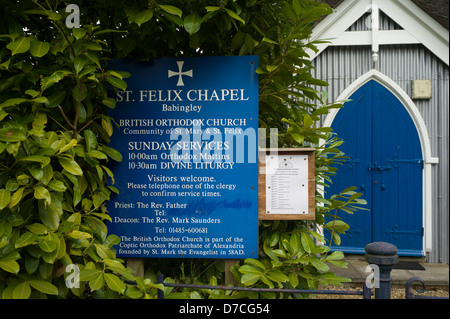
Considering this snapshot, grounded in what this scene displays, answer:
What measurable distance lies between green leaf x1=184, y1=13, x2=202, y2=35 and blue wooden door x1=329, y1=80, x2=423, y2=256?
4106mm

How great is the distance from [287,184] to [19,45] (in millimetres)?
1719

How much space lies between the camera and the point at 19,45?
190 cm

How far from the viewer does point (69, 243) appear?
201 centimetres

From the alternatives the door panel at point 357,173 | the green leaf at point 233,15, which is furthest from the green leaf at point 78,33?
the door panel at point 357,173

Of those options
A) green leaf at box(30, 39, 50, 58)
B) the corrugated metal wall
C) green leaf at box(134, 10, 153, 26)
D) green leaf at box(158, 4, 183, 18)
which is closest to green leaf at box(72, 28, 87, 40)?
green leaf at box(30, 39, 50, 58)

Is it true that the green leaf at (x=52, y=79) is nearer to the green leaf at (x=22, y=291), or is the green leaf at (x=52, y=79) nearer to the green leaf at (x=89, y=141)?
the green leaf at (x=89, y=141)

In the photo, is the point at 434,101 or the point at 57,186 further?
the point at 434,101

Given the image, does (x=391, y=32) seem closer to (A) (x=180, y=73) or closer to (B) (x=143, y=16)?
(A) (x=180, y=73)

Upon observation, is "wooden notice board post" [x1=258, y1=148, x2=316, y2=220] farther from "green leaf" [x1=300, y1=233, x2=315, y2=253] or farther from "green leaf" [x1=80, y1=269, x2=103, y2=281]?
"green leaf" [x1=80, y1=269, x2=103, y2=281]

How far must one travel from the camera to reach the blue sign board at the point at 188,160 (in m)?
2.36

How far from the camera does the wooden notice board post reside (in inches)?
94.9

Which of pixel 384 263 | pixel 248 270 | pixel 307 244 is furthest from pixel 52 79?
pixel 384 263

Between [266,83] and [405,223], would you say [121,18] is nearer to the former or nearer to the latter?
[266,83]

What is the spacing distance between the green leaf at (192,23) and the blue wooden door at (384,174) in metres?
4.11
